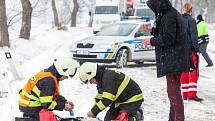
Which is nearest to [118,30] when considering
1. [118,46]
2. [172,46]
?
[118,46]

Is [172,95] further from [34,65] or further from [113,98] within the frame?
[34,65]

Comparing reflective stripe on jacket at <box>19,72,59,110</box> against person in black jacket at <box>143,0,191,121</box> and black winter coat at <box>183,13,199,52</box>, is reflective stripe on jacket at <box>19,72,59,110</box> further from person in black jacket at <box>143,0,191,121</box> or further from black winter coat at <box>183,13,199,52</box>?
black winter coat at <box>183,13,199,52</box>

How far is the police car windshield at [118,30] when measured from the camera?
645 inches

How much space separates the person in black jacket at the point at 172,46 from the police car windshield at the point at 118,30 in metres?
9.00

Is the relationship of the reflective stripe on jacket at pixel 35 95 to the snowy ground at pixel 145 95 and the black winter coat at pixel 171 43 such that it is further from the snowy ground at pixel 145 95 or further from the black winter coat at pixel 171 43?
the black winter coat at pixel 171 43

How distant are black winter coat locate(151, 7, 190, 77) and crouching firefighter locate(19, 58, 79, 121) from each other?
1.56 m

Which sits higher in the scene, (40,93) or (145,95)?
(40,93)

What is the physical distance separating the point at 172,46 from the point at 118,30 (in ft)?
31.7

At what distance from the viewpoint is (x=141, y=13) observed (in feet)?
109

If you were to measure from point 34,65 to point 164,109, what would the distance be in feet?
29.1

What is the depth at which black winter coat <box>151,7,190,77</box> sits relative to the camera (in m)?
6.97

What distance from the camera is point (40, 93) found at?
6.19 metres

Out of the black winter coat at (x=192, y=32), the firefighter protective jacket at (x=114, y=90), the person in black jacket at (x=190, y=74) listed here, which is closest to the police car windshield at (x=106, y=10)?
the person in black jacket at (x=190, y=74)

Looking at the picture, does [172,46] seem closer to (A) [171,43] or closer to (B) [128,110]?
(A) [171,43]
